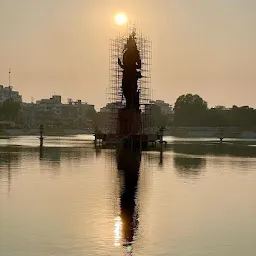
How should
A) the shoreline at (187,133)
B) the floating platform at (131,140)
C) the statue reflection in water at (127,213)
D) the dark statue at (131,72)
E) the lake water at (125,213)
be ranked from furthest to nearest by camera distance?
1. the shoreline at (187,133)
2. the dark statue at (131,72)
3. the floating platform at (131,140)
4. the statue reflection in water at (127,213)
5. the lake water at (125,213)

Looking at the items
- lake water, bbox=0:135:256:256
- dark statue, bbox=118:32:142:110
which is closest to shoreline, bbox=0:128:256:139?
dark statue, bbox=118:32:142:110

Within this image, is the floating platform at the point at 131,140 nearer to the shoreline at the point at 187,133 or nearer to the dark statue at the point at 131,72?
the dark statue at the point at 131,72

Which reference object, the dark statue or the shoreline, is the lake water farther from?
the shoreline

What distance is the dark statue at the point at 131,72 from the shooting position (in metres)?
69.9

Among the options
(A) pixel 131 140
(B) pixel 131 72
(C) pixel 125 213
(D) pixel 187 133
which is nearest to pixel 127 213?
(C) pixel 125 213

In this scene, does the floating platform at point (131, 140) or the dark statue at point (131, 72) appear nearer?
the floating platform at point (131, 140)

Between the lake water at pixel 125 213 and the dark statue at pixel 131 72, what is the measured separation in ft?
123

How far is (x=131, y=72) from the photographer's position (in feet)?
229

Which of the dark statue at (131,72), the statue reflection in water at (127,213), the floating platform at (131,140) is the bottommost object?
the statue reflection in water at (127,213)

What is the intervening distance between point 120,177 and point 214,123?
158m

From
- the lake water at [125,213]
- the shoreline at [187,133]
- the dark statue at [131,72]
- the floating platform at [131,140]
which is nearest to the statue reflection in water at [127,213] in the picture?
the lake water at [125,213]

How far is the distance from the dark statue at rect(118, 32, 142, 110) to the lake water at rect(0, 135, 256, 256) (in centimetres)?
3744

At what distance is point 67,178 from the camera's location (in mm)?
29109

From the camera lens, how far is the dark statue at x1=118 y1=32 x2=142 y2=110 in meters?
69.9
